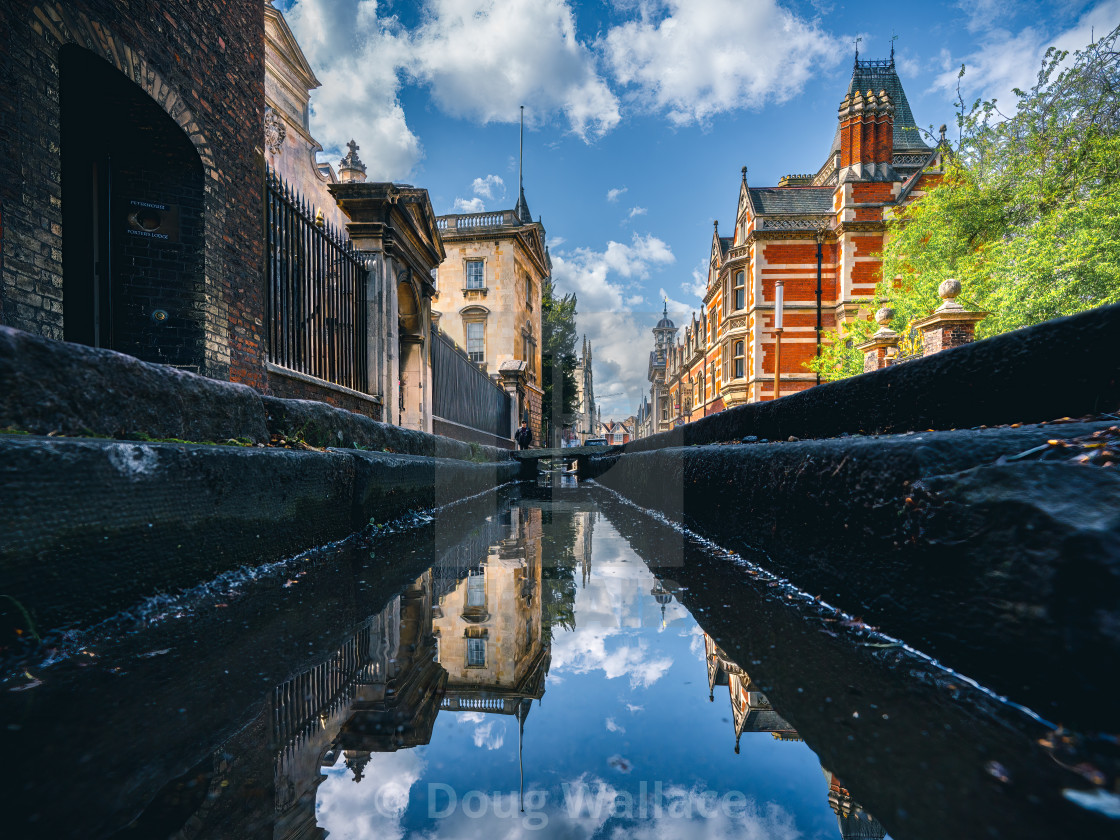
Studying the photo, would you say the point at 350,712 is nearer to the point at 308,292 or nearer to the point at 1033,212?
the point at 308,292

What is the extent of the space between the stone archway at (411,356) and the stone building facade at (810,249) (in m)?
17.1

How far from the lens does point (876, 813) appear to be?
0.87 meters

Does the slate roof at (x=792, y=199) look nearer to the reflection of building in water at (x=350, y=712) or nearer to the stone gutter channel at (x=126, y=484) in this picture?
the stone gutter channel at (x=126, y=484)

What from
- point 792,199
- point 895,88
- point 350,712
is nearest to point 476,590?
point 350,712

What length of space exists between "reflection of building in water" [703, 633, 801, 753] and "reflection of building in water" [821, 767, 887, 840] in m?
0.18

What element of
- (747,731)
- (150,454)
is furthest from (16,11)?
(747,731)

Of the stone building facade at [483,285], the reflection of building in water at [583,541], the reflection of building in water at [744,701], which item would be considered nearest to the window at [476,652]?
the reflection of building in water at [744,701]

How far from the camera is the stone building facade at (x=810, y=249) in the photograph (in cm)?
2533

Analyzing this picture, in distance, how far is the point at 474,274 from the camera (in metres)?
26.1

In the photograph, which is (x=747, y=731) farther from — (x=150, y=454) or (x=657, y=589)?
(x=150, y=454)

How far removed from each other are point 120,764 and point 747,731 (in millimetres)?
1260

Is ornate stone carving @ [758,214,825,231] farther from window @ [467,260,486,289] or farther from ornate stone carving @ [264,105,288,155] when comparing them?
ornate stone carving @ [264,105,288,155]

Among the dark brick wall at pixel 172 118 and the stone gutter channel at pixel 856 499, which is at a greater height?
the dark brick wall at pixel 172 118

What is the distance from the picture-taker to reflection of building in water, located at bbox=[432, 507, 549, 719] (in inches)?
56.6
